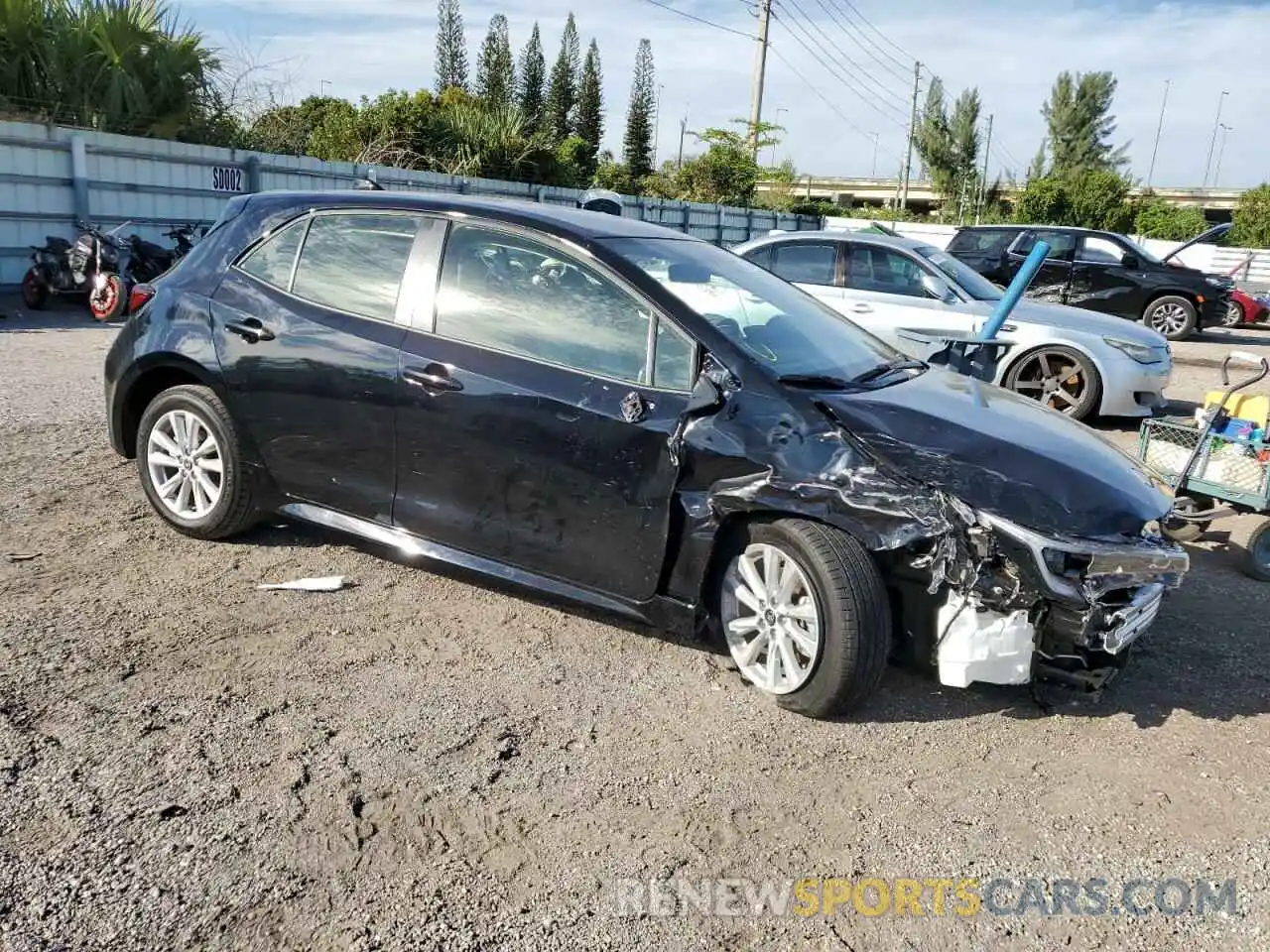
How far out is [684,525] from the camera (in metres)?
3.66

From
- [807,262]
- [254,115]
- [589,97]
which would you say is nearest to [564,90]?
[589,97]

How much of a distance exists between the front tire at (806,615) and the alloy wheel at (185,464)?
2463 mm

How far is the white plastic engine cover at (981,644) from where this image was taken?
3.39 m

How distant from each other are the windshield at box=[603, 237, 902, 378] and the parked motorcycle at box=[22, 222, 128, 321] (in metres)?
9.89

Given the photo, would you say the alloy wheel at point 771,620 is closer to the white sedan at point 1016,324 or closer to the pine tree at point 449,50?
the white sedan at point 1016,324

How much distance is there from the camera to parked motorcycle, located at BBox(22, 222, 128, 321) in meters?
12.2

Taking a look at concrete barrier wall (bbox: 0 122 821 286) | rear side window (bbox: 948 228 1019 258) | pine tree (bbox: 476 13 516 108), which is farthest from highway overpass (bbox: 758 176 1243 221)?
concrete barrier wall (bbox: 0 122 821 286)

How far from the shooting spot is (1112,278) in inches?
622

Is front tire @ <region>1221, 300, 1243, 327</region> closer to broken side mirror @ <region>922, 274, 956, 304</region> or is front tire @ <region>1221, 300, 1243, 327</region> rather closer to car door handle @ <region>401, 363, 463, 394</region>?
broken side mirror @ <region>922, 274, 956, 304</region>

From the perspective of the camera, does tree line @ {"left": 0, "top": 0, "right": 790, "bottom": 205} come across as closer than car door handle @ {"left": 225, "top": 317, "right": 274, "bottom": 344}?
No

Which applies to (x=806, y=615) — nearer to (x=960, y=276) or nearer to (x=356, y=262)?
(x=356, y=262)

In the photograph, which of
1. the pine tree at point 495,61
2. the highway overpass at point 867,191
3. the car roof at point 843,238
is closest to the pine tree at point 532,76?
the pine tree at point 495,61

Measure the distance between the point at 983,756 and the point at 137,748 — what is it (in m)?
2.70

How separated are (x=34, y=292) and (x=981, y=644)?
492 inches
